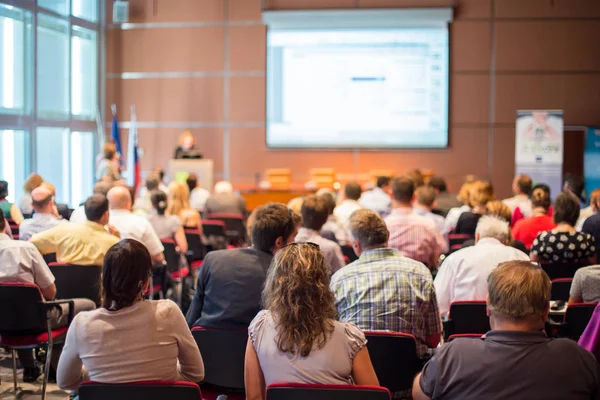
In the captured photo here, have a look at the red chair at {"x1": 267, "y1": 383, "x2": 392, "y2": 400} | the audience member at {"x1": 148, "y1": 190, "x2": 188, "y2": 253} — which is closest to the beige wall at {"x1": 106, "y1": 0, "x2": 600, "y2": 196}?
the audience member at {"x1": 148, "y1": 190, "x2": 188, "y2": 253}

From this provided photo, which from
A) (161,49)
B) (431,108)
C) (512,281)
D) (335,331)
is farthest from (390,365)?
(161,49)

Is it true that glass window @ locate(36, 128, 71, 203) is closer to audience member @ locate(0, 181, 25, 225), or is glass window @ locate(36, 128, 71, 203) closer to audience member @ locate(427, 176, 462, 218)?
audience member @ locate(0, 181, 25, 225)

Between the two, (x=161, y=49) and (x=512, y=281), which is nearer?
(x=512, y=281)

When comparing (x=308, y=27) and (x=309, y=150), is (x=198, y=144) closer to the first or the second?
(x=309, y=150)

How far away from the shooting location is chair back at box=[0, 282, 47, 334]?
14.5ft

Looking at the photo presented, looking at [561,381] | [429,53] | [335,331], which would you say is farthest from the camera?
[429,53]

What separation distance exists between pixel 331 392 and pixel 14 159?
9.68 metres

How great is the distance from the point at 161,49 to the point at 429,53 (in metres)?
4.86

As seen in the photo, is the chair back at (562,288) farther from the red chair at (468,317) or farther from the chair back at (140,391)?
the chair back at (140,391)

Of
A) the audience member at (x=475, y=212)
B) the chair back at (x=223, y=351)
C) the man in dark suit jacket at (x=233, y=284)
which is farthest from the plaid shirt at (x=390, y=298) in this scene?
the audience member at (x=475, y=212)

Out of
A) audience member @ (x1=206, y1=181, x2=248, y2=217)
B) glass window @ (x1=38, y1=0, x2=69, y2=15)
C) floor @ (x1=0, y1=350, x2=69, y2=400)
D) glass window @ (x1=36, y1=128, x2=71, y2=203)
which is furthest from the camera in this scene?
glass window @ (x1=36, y1=128, x2=71, y2=203)

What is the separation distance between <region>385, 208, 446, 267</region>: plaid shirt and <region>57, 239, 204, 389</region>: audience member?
341cm

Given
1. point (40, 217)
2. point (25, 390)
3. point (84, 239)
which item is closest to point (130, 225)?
point (40, 217)

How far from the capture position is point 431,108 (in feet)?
42.7
